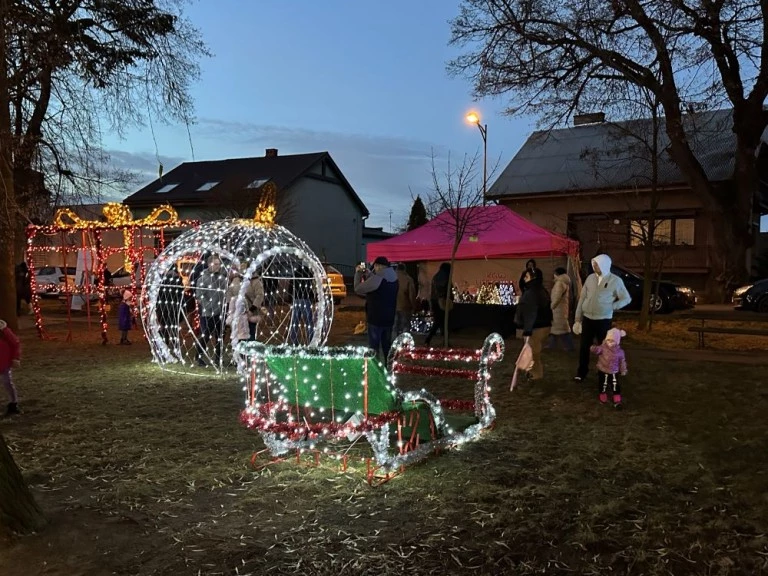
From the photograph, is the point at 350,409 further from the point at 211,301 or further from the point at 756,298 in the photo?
the point at 756,298

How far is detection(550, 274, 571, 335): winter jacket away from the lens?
11.4 m

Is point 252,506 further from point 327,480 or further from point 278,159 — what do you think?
point 278,159

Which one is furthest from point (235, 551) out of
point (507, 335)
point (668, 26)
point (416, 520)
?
point (668, 26)

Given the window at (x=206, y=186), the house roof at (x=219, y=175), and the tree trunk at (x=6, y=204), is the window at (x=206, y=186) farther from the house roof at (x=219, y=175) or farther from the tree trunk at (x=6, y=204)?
the tree trunk at (x=6, y=204)

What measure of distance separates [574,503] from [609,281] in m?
4.28

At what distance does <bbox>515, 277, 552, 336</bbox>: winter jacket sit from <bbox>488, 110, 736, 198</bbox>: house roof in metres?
15.7

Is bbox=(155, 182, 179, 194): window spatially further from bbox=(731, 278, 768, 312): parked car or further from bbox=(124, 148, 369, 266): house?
bbox=(731, 278, 768, 312): parked car

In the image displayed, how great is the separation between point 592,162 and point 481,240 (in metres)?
11.3

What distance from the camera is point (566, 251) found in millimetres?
14391

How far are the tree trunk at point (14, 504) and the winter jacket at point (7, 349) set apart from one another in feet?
11.4

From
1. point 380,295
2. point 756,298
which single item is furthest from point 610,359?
point 756,298

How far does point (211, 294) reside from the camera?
10.4 metres

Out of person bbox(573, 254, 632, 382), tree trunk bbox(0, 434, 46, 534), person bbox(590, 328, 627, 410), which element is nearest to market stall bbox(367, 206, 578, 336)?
person bbox(573, 254, 632, 382)

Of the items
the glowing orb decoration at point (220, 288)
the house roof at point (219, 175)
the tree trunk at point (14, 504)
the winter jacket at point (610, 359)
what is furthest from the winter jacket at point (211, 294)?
the house roof at point (219, 175)
